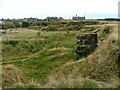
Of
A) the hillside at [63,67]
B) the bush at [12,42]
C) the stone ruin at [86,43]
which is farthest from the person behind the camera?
the bush at [12,42]

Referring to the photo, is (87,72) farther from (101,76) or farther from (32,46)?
(32,46)

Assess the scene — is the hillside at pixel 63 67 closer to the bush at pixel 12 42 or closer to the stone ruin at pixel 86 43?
the bush at pixel 12 42

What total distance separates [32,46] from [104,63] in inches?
695

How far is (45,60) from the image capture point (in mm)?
20344

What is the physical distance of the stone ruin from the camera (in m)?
18.6

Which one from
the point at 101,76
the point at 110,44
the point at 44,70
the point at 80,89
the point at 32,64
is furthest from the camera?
the point at 32,64

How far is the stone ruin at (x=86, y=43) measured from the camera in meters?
18.6

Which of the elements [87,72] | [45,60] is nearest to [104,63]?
[87,72]

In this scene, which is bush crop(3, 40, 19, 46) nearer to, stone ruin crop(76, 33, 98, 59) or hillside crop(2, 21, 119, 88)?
hillside crop(2, 21, 119, 88)

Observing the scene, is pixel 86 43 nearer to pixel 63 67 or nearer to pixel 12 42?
pixel 63 67

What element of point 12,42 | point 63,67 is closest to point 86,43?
point 63,67

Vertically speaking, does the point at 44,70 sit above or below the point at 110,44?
below

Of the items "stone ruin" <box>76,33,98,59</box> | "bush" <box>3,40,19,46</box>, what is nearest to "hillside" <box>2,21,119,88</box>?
"bush" <box>3,40,19,46</box>

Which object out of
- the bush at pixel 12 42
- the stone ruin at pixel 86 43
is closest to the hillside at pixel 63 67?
the bush at pixel 12 42
